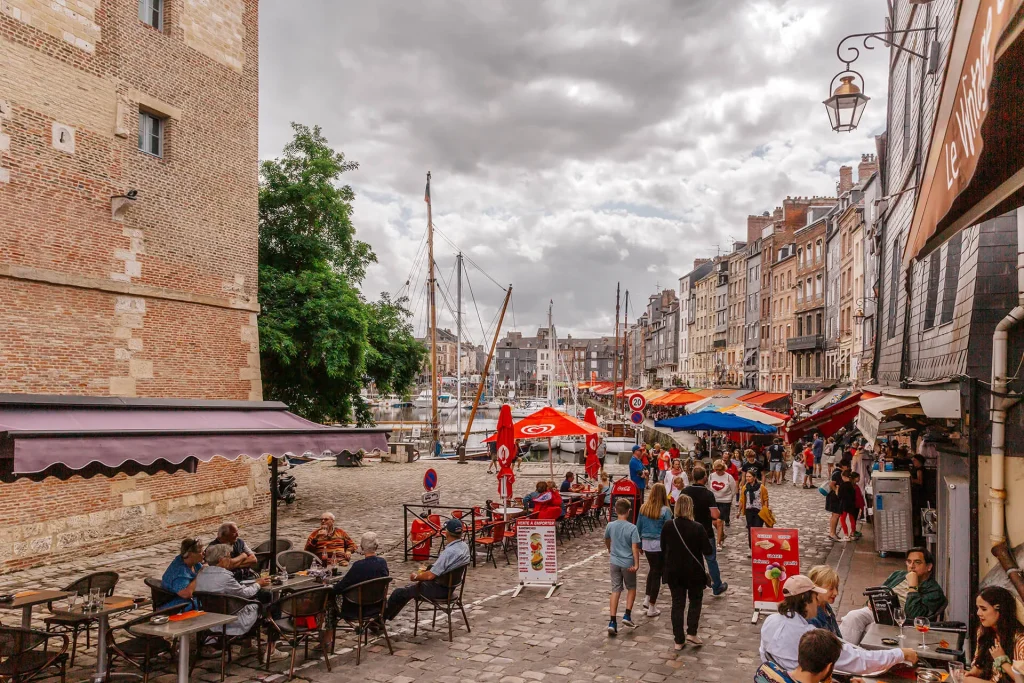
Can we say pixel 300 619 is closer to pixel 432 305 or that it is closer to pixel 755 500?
pixel 755 500

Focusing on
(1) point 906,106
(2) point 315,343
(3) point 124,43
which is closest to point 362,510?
(2) point 315,343

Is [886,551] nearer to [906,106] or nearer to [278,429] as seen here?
[906,106]

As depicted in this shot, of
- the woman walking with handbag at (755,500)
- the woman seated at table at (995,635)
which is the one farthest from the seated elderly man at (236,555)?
the woman walking with handbag at (755,500)

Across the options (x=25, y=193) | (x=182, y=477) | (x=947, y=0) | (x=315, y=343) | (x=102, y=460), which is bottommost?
(x=182, y=477)

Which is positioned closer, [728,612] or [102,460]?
[102,460]

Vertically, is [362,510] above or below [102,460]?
below

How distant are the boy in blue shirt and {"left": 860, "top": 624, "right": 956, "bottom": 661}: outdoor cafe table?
299 centimetres

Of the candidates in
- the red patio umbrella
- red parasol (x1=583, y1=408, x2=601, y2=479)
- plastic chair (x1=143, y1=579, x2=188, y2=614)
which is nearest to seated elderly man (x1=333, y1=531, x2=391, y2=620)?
plastic chair (x1=143, y1=579, x2=188, y2=614)

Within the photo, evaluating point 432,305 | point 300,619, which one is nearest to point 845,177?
point 432,305

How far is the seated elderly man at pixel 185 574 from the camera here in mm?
7730

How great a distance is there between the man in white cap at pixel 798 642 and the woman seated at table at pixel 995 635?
0.45 meters

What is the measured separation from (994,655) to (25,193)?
14938 millimetres

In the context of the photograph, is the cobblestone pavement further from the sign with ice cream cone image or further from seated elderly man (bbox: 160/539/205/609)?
seated elderly man (bbox: 160/539/205/609)

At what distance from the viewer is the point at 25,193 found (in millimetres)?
12984
